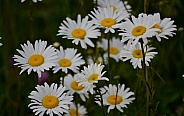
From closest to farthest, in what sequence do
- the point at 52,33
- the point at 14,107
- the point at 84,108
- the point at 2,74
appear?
the point at 84,108, the point at 14,107, the point at 2,74, the point at 52,33

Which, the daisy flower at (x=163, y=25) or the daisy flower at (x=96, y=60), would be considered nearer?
the daisy flower at (x=163, y=25)

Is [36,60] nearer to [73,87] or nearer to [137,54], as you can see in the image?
[73,87]

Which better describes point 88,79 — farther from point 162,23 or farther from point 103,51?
point 103,51

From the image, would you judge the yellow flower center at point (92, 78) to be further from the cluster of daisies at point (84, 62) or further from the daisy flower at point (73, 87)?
the daisy flower at point (73, 87)

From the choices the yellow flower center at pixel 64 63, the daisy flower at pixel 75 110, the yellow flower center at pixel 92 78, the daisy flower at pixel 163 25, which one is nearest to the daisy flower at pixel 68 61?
the yellow flower center at pixel 64 63

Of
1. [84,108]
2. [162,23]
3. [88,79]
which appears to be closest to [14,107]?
[84,108]

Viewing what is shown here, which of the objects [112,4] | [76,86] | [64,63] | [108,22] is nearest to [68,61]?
[64,63]
